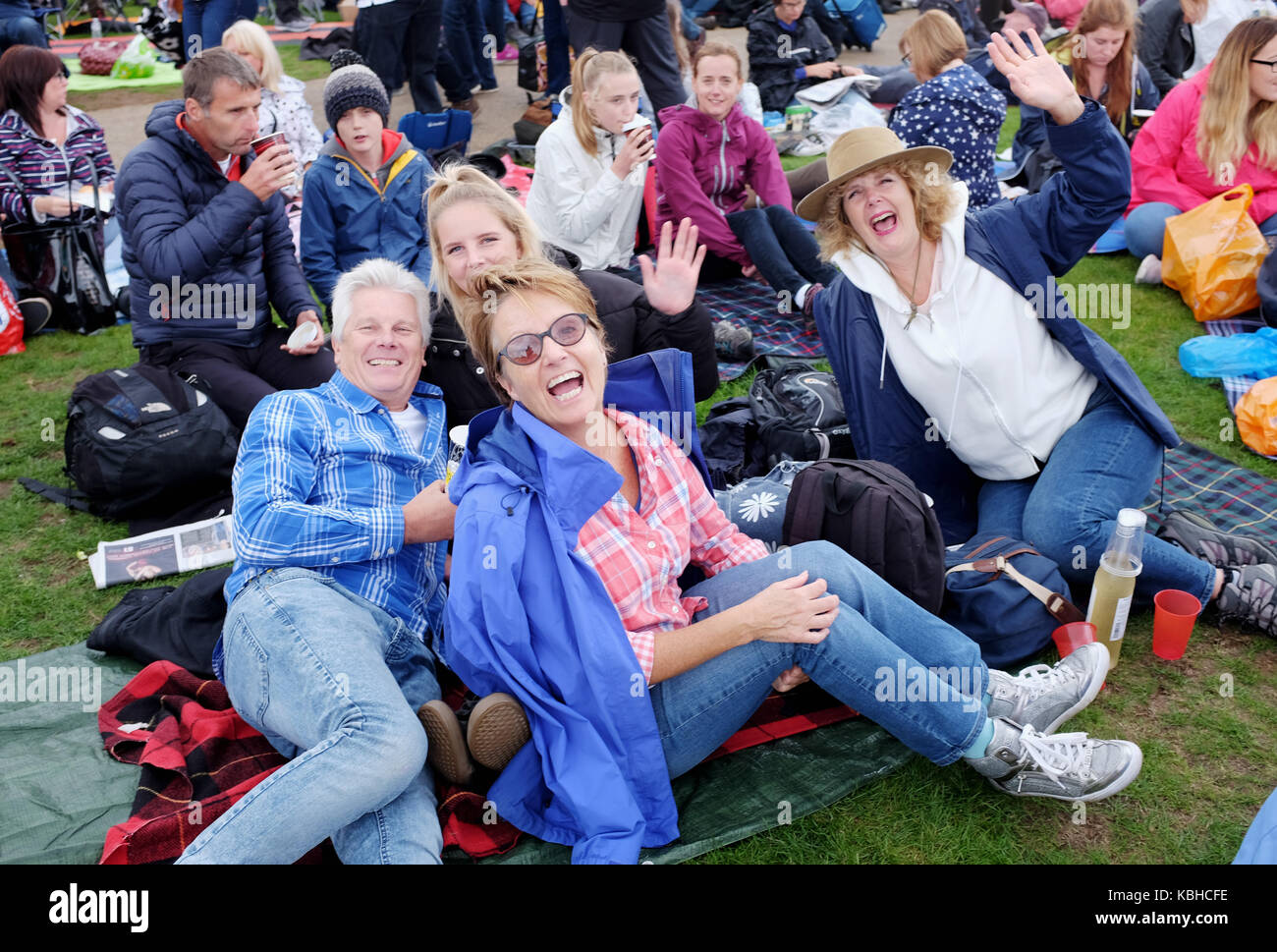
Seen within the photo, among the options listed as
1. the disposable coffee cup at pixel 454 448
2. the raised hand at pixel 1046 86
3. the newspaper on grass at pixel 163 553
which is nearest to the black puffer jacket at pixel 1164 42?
the raised hand at pixel 1046 86

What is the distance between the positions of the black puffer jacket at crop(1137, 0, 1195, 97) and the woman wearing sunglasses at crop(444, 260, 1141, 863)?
7.43 meters

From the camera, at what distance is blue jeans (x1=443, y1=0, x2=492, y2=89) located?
10859mm

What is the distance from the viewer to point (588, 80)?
6.16 m

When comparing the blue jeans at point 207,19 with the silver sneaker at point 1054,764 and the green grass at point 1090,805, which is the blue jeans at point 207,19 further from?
the silver sneaker at point 1054,764

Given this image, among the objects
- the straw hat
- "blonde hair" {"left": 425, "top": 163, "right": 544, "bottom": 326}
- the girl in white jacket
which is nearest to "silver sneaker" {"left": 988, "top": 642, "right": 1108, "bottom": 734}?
the straw hat

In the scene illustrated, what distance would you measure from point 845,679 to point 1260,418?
2.96m

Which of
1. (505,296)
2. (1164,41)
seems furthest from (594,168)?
(1164,41)

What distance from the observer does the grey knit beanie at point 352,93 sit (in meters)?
5.82

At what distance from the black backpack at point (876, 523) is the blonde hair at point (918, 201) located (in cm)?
92

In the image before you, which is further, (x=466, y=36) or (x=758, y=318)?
(x=466, y=36)

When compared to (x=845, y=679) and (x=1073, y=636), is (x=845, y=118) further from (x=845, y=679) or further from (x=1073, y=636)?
(x=845, y=679)

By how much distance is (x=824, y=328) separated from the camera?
13.9ft

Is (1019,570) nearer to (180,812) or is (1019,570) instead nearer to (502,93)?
(180,812)
